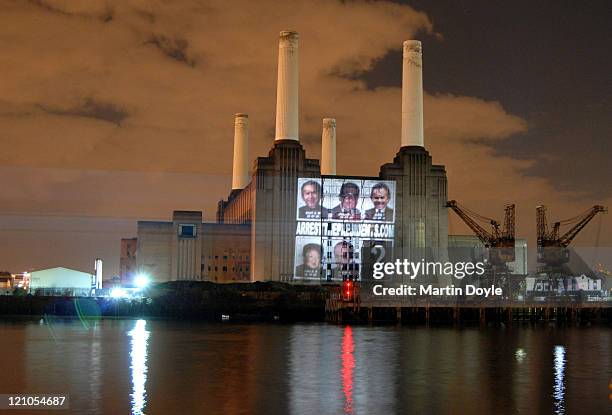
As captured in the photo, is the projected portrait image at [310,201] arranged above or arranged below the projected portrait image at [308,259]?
above

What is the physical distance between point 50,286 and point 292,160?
127 feet

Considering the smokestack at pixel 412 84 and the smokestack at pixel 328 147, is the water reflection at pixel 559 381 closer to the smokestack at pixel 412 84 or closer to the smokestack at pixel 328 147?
the smokestack at pixel 412 84

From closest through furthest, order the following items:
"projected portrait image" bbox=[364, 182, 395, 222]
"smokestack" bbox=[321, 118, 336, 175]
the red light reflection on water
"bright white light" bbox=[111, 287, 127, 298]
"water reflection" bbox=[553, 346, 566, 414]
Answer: the red light reflection on water → "water reflection" bbox=[553, 346, 566, 414] → "bright white light" bbox=[111, 287, 127, 298] → "projected portrait image" bbox=[364, 182, 395, 222] → "smokestack" bbox=[321, 118, 336, 175]

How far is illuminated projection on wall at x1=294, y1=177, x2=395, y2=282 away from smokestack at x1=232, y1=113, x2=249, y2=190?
3280 cm

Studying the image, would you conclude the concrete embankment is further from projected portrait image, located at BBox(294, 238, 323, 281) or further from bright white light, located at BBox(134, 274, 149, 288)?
bright white light, located at BBox(134, 274, 149, 288)

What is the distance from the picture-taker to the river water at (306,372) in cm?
3503

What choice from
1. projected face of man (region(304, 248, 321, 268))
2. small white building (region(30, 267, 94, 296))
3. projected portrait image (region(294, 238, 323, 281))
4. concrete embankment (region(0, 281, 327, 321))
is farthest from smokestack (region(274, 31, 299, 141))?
small white building (region(30, 267, 94, 296))

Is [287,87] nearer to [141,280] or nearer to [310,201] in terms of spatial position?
[310,201]

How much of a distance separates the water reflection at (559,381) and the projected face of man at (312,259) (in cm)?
5201

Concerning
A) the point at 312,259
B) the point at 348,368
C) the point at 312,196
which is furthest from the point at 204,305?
the point at 348,368

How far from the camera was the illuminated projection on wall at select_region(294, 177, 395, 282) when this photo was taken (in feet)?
371

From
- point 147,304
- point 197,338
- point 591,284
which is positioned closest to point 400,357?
point 197,338

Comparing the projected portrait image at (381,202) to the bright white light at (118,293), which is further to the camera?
the projected portrait image at (381,202)

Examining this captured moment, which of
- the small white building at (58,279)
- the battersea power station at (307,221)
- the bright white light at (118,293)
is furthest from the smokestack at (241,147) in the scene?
the bright white light at (118,293)
